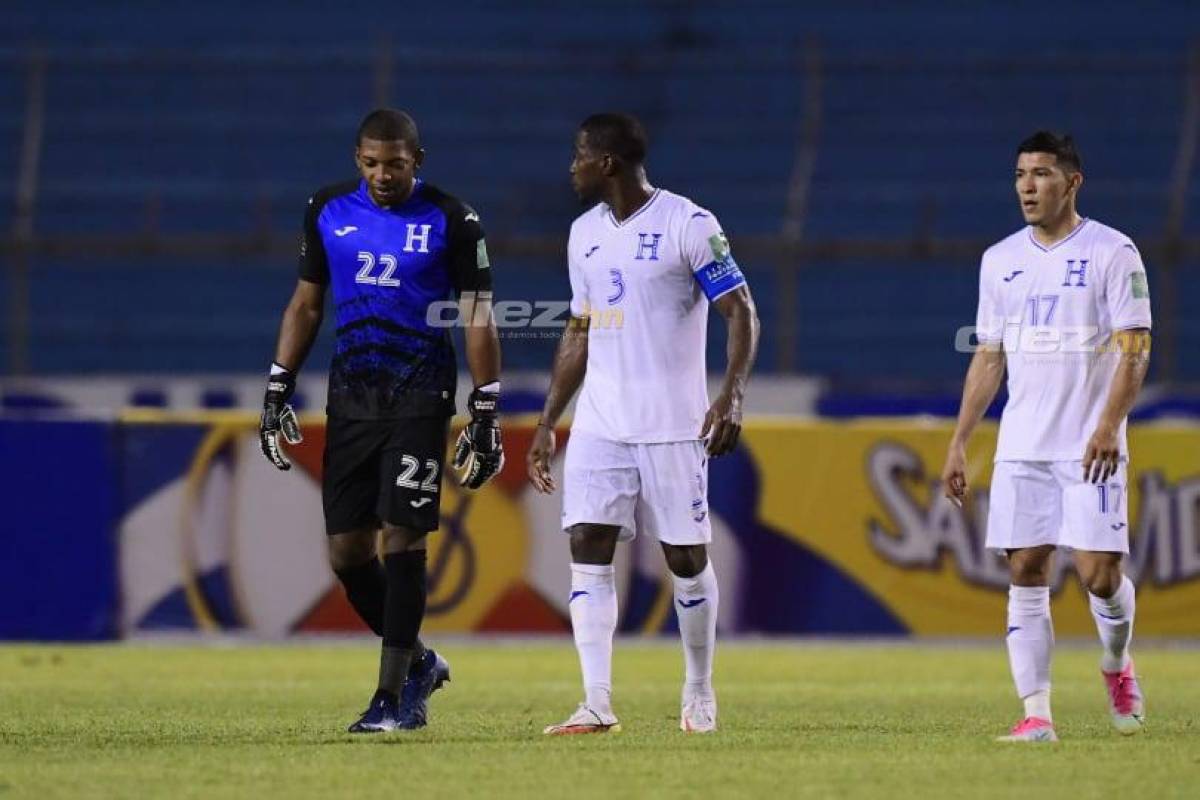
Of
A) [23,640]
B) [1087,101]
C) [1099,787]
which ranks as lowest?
[23,640]

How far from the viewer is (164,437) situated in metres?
14.1

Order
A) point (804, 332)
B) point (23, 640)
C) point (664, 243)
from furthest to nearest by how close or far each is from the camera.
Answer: point (804, 332) → point (23, 640) → point (664, 243)

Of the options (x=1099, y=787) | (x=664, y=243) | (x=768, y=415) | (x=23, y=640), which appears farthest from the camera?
(x=768, y=415)

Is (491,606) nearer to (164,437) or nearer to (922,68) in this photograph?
(164,437)

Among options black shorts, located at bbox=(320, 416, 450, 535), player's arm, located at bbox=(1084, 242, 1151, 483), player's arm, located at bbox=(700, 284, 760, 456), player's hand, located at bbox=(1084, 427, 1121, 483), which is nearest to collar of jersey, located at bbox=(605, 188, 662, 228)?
player's arm, located at bbox=(700, 284, 760, 456)

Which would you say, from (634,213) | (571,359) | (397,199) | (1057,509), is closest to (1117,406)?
(1057,509)

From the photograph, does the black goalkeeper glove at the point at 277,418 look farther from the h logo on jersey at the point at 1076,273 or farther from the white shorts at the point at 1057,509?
the h logo on jersey at the point at 1076,273

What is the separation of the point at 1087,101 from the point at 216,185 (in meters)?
8.23

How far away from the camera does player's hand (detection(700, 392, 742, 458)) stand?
7867 mm

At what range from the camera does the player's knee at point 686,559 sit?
8133mm

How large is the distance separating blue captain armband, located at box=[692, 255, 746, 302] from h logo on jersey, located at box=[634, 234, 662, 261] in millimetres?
160

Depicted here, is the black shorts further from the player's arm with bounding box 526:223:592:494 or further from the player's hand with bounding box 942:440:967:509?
the player's hand with bounding box 942:440:967:509

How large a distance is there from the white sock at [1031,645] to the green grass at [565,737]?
227 mm

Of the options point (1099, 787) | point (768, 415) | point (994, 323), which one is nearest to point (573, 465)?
point (994, 323)
